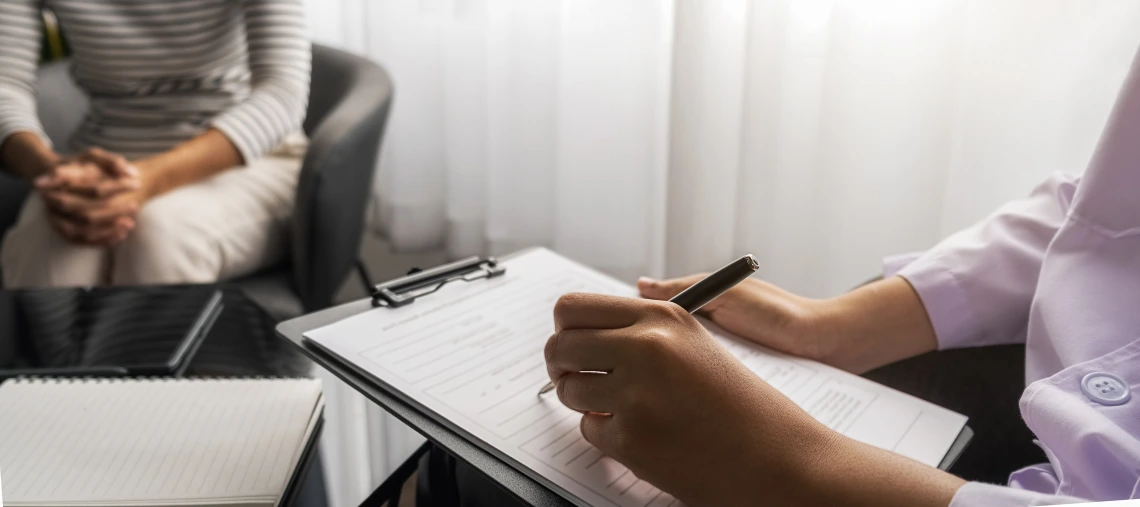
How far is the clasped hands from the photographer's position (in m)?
1.04

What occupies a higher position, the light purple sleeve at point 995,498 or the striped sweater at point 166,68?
the striped sweater at point 166,68

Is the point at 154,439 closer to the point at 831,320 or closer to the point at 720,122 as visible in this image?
the point at 831,320

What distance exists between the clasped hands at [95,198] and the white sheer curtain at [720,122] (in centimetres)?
63

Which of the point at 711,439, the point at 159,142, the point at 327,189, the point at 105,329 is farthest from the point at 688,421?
the point at 159,142

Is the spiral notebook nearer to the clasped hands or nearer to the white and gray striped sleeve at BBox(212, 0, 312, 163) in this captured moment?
the clasped hands

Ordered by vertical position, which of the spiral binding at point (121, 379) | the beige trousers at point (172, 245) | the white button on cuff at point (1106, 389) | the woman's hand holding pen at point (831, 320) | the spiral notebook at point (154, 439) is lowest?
the beige trousers at point (172, 245)

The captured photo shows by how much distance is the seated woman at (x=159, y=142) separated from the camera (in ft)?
3.45

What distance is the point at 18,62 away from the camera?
4.02 feet

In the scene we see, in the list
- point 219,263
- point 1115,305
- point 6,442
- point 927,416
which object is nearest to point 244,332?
point 6,442

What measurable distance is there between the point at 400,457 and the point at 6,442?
24 cm

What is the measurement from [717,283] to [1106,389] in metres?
0.22

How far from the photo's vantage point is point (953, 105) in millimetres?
1159

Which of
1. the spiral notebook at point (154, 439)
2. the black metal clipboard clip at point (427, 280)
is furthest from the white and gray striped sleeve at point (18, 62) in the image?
the black metal clipboard clip at point (427, 280)

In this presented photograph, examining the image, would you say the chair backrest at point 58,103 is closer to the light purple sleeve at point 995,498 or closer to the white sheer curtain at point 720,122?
the white sheer curtain at point 720,122
